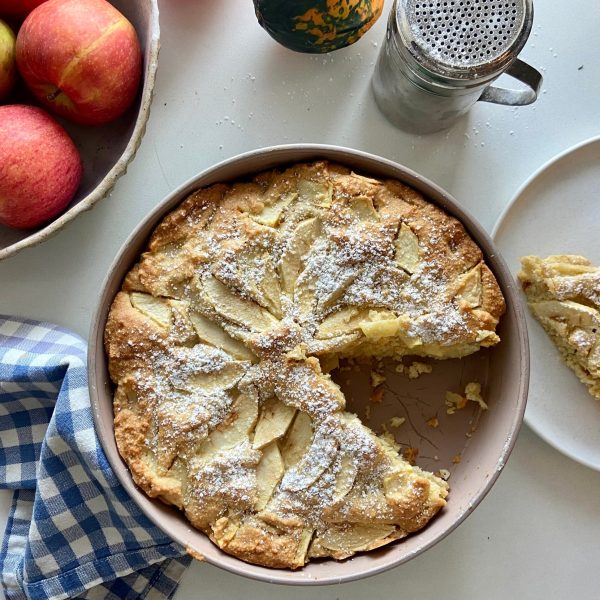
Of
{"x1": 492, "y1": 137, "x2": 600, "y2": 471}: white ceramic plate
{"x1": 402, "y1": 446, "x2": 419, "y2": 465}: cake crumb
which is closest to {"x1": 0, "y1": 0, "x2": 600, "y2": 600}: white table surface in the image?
{"x1": 492, "y1": 137, "x2": 600, "y2": 471}: white ceramic plate

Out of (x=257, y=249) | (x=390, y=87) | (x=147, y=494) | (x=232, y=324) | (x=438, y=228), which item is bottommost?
(x=147, y=494)

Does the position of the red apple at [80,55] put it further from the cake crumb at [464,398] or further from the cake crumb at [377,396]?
the cake crumb at [464,398]

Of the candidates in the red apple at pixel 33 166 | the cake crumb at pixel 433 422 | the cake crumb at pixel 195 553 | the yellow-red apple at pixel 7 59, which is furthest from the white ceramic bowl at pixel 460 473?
the yellow-red apple at pixel 7 59

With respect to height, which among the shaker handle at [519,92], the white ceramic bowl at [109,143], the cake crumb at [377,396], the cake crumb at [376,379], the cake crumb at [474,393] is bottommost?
the cake crumb at [377,396]

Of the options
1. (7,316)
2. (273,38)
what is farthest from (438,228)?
(7,316)

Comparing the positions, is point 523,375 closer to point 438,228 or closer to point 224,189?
point 438,228

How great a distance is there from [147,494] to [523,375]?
86 cm

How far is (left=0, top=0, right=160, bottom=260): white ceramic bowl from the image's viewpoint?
1.62 meters

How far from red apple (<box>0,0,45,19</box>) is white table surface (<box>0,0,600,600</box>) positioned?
0.30 meters

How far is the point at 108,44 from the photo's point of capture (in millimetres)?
1607

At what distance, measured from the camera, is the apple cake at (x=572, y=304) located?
177 cm

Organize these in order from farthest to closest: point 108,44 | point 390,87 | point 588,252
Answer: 1. point 588,252
2. point 390,87
3. point 108,44

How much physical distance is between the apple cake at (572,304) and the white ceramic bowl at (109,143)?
0.96 metres

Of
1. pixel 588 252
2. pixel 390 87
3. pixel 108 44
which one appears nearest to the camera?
pixel 108 44
